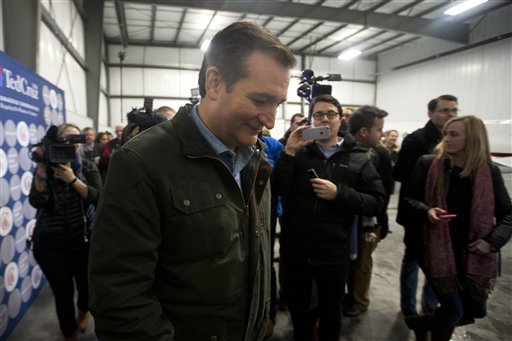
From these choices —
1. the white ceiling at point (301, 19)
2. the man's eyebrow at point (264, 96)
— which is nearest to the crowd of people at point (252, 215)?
the man's eyebrow at point (264, 96)

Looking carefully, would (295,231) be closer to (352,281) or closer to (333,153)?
(333,153)

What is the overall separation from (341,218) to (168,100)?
11.9 meters

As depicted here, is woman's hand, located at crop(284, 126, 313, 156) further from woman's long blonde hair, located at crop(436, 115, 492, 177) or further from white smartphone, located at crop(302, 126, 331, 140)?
woman's long blonde hair, located at crop(436, 115, 492, 177)

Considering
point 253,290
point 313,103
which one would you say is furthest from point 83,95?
point 253,290

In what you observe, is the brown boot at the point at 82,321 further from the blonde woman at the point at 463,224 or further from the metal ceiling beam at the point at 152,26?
the metal ceiling beam at the point at 152,26

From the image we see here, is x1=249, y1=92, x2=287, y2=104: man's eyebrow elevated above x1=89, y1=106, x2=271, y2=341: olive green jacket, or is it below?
above

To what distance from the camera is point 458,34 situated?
9.64m

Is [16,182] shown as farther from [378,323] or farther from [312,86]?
[378,323]

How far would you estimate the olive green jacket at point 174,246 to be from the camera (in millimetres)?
799

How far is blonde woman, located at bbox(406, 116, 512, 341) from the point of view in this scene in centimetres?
196

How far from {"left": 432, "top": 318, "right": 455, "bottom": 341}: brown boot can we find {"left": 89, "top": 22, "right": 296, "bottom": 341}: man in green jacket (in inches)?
63.8

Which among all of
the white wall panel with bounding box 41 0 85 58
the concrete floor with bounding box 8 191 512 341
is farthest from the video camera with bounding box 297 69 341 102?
the white wall panel with bounding box 41 0 85 58

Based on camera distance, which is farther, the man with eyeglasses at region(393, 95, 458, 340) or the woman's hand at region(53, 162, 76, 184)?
the man with eyeglasses at region(393, 95, 458, 340)

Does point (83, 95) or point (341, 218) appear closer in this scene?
point (341, 218)
